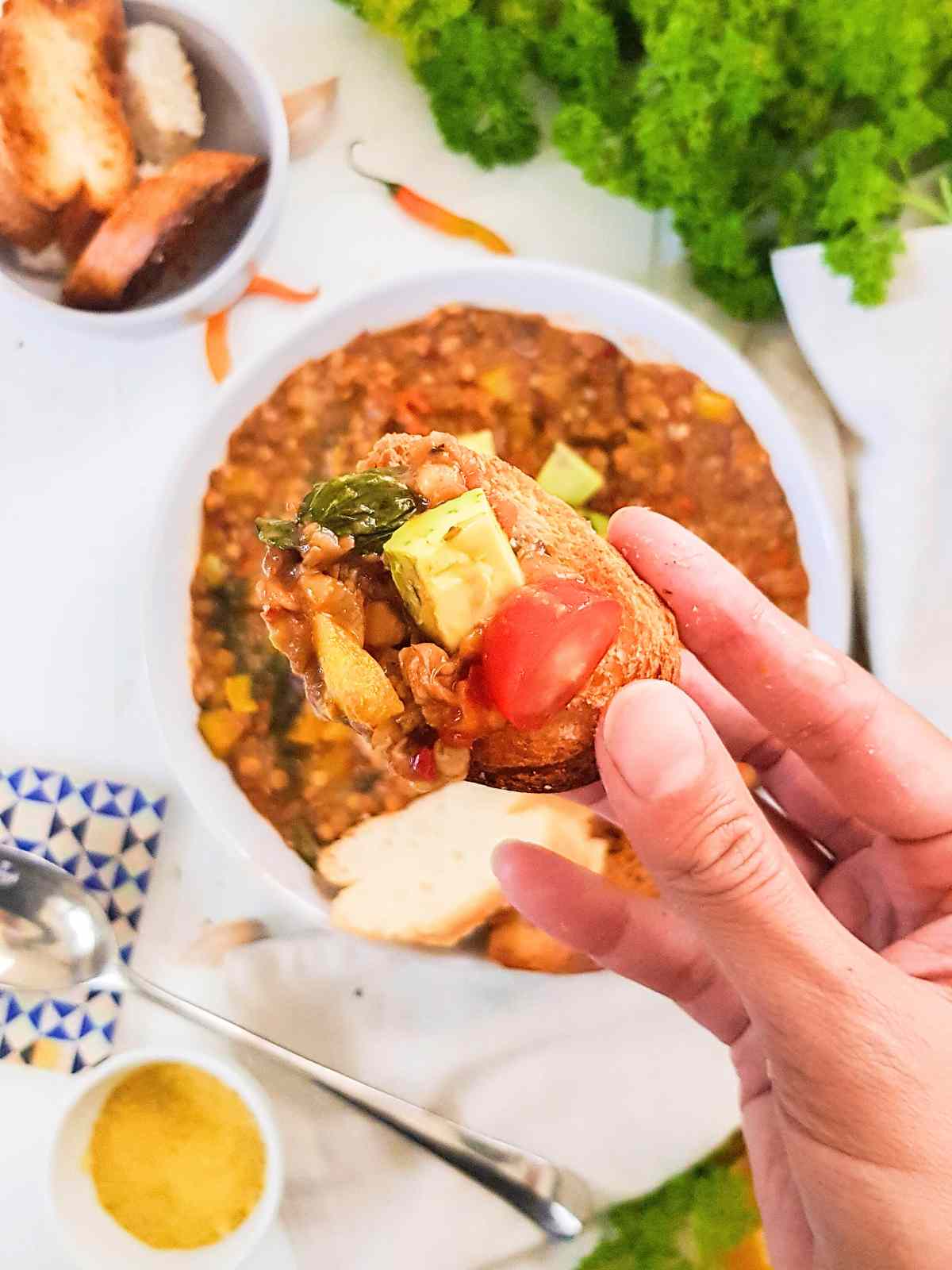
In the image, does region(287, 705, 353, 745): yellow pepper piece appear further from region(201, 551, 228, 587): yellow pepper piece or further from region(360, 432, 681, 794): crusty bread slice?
region(360, 432, 681, 794): crusty bread slice

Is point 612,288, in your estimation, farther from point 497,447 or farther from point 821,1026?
point 821,1026

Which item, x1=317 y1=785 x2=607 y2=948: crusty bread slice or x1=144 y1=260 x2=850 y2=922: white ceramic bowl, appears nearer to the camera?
x1=144 y1=260 x2=850 y2=922: white ceramic bowl

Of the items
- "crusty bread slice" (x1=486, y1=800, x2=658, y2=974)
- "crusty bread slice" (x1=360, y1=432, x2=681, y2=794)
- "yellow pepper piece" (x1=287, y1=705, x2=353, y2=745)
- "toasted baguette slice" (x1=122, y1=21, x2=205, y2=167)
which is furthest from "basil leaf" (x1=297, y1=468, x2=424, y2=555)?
"toasted baguette slice" (x1=122, y1=21, x2=205, y2=167)

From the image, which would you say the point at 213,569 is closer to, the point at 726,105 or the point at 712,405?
the point at 712,405

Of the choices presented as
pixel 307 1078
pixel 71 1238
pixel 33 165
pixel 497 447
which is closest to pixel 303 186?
pixel 33 165

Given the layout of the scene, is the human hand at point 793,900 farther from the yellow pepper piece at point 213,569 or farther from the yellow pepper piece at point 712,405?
the yellow pepper piece at point 213,569

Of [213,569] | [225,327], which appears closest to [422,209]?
[225,327]
